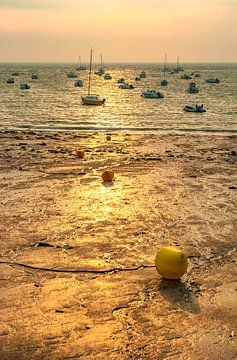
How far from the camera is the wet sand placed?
4859 millimetres

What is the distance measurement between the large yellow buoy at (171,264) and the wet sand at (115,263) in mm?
150

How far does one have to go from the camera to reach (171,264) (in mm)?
6004

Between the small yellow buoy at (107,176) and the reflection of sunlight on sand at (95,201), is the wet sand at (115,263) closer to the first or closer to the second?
the reflection of sunlight on sand at (95,201)

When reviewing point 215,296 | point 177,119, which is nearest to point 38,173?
point 215,296

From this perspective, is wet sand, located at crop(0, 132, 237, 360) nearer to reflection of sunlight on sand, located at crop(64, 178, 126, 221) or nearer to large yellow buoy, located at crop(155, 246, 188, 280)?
reflection of sunlight on sand, located at crop(64, 178, 126, 221)

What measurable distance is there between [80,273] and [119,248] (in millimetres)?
1068

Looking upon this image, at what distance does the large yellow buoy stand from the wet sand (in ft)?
0.49

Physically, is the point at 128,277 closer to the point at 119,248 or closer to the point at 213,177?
the point at 119,248

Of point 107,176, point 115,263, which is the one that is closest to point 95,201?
point 107,176

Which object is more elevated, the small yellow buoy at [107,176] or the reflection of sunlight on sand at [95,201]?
the small yellow buoy at [107,176]

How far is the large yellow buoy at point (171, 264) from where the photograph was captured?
602 centimetres

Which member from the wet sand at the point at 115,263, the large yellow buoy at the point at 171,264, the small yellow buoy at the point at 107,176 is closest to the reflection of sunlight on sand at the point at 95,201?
the wet sand at the point at 115,263

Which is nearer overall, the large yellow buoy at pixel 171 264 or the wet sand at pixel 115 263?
the wet sand at pixel 115 263

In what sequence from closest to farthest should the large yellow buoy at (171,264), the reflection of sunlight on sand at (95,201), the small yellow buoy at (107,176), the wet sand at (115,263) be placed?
the wet sand at (115,263) < the large yellow buoy at (171,264) < the reflection of sunlight on sand at (95,201) < the small yellow buoy at (107,176)
